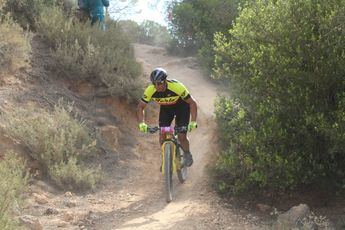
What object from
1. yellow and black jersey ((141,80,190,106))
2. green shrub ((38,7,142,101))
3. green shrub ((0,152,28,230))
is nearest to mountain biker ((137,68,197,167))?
yellow and black jersey ((141,80,190,106))

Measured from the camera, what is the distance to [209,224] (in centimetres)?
618

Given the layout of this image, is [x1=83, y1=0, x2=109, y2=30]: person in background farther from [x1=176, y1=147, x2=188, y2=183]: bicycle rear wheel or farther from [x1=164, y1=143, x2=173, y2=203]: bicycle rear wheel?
[x1=164, y1=143, x2=173, y2=203]: bicycle rear wheel

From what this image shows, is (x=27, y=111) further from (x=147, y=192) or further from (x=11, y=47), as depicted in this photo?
(x=147, y=192)

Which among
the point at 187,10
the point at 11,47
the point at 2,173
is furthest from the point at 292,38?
the point at 187,10

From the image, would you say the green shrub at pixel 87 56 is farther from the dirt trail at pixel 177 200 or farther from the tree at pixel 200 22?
the tree at pixel 200 22

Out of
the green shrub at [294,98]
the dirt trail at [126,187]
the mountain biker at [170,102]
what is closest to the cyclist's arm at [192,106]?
the mountain biker at [170,102]

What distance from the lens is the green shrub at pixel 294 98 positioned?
6.24 metres

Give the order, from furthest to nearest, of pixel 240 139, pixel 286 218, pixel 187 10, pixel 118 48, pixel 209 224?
pixel 187 10, pixel 118 48, pixel 240 139, pixel 209 224, pixel 286 218

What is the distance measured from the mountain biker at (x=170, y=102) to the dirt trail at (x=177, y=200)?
69cm

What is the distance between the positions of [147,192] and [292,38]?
335 centimetres

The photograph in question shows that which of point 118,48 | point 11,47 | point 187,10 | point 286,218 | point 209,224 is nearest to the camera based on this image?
point 286,218

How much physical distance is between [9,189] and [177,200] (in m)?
2.85

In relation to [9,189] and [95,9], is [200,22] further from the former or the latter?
[9,189]

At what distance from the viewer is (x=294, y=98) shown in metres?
6.39
